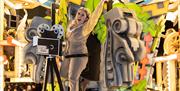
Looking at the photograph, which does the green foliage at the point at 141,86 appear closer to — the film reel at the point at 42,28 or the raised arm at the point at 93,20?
the raised arm at the point at 93,20

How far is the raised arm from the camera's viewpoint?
66.3 inches

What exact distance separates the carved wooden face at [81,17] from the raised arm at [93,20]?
0.02 metres

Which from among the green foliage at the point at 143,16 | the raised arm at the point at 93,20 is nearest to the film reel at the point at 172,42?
the green foliage at the point at 143,16

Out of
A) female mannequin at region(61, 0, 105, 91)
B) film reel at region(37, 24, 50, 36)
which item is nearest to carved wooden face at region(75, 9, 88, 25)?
female mannequin at region(61, 0, 105, 91)

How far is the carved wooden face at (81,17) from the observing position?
5.55ft

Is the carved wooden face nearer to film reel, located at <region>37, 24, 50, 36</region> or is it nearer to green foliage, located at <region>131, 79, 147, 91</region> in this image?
film reel, located at <region>37, 24, 50, 36</region>

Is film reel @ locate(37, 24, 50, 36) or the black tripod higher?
film reel @ locate(37, 24, 50, 36)

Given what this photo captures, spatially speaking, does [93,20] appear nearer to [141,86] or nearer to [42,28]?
[42,28]

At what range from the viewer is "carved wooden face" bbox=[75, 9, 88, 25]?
169 centimetres

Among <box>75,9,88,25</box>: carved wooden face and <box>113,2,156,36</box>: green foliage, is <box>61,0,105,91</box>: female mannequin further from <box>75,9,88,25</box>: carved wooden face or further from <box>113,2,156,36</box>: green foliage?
<box>113,2,156,36</box>: green foliage

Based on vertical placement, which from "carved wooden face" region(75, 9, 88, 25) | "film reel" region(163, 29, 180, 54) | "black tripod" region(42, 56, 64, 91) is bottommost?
"black tripod" region(42, 56, 64, 91)

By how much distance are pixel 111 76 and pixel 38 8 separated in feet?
1.49

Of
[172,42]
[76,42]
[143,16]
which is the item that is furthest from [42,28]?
[172,42]

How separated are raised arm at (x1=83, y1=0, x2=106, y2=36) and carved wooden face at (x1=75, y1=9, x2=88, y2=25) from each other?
25 mm
